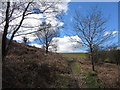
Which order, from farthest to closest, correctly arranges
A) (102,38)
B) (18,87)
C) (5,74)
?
1. (102,38)
2. (5,74)
3. (18,87)

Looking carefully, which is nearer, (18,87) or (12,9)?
(18,87)

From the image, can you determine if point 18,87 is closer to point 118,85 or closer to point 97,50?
point 118,85

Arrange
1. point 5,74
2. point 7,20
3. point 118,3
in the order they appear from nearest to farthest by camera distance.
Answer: point 5,74 → point 7,20 → point 118,3

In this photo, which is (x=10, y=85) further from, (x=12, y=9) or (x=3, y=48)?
(x=12, y=9)

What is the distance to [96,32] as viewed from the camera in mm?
Result: 9273

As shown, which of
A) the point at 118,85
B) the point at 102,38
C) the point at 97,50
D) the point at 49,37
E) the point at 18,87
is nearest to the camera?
the point at 18,87

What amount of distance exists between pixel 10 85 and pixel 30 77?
1061 mm

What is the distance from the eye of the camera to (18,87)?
4254mm

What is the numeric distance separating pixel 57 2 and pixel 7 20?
306 centimetres

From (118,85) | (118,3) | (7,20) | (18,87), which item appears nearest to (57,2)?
(7,20)

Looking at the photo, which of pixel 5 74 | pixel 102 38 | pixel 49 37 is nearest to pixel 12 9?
pixel 5 74

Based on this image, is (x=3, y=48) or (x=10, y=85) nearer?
(x=10, y=85)

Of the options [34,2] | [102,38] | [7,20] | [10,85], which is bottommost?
[10,85]

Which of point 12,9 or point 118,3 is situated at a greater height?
point 118,3
